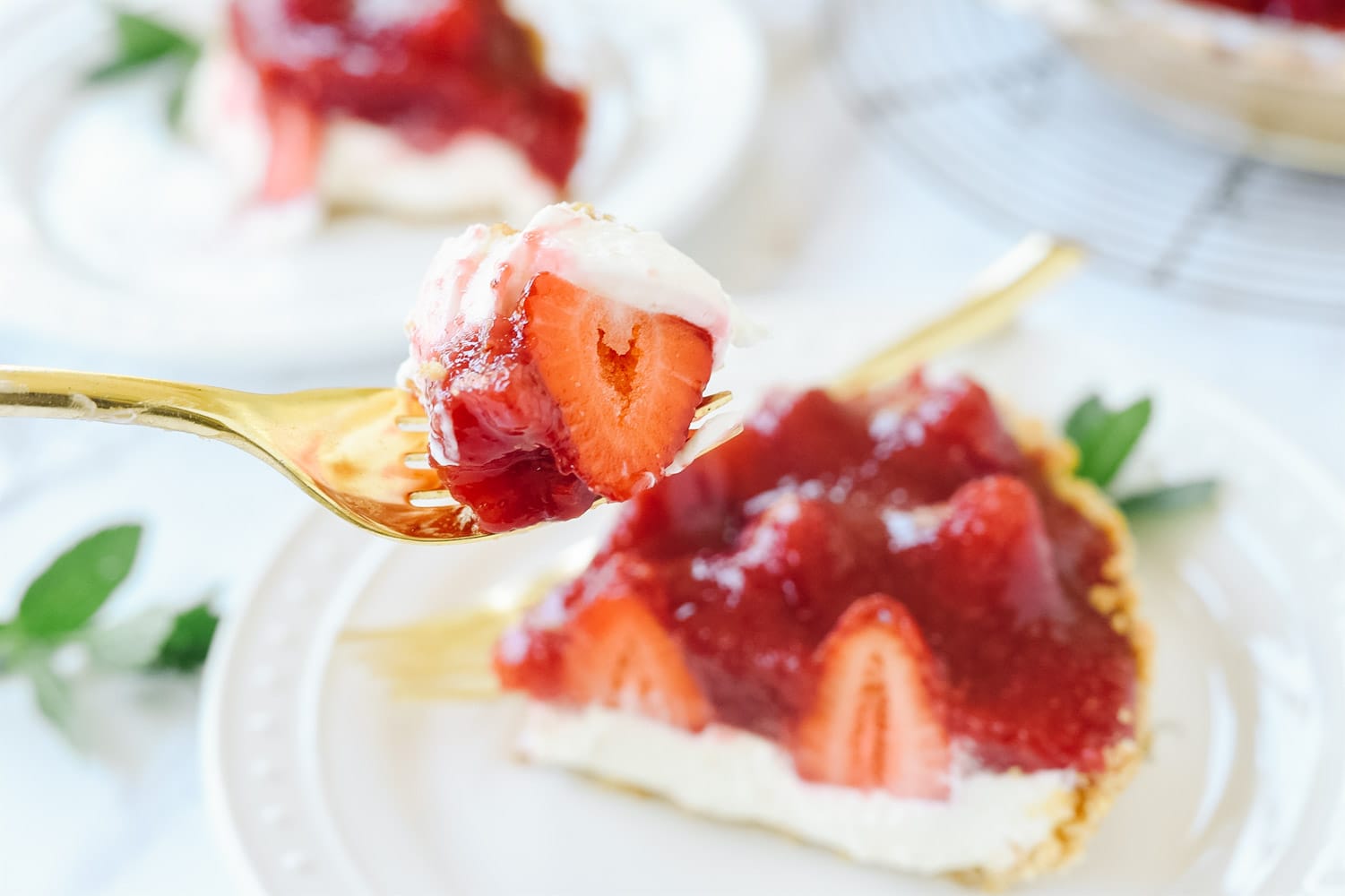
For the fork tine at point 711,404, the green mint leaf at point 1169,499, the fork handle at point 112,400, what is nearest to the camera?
the fork handle at point 112,400

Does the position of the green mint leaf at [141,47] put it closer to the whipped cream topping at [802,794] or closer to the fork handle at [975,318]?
the fork handle at [975,318]

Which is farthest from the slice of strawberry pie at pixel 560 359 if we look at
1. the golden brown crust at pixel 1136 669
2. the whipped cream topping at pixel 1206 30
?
the whipped cream topping at pixel 1206 30

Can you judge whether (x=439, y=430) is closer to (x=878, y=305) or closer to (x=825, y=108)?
(x=878, y=305)

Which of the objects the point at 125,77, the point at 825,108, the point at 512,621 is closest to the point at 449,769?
the point at 512,621

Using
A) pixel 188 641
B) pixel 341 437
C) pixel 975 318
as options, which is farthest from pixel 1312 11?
pixel 188 641

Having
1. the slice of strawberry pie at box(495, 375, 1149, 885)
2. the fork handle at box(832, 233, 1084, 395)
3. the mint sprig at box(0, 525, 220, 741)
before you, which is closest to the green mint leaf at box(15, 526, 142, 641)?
the mint sprig at box(0, 525, 220, 741)

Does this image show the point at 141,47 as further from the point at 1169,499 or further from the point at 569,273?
the point at 1169,499
